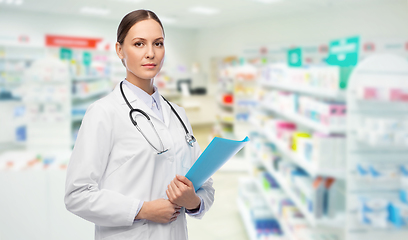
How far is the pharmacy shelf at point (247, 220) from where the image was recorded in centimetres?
372

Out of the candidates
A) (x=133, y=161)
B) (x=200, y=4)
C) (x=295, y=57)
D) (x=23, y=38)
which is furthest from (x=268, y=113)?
(x=23, y=38)

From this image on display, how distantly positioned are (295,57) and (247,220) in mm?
2018

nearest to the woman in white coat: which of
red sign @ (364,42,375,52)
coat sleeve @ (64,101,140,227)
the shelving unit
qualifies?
coat sleeve @ (64,101,140,227)

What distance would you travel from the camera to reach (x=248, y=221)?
3998 millimetres

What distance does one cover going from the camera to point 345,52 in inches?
95.7

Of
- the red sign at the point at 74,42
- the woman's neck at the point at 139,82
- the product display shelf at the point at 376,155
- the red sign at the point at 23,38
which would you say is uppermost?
the red sign at the point at 23,38

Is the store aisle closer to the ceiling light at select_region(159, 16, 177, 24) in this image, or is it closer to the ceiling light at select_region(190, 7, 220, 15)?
the ceiling light at select_region(190, 7, 220, 15)

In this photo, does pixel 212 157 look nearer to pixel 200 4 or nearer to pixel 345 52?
pixel 345 52

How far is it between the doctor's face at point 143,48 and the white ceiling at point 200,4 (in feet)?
24.4

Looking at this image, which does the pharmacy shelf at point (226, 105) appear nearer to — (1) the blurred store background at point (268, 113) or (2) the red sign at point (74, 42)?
(1) the blurred store background at point (268, 113)

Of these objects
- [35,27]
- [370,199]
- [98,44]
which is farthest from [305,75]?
[35,27]

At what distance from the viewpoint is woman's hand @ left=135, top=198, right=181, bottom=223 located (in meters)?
1.00

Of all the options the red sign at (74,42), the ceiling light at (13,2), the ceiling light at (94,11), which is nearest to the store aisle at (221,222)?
the red sign at (74,42)

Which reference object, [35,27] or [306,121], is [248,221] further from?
[35,27]
